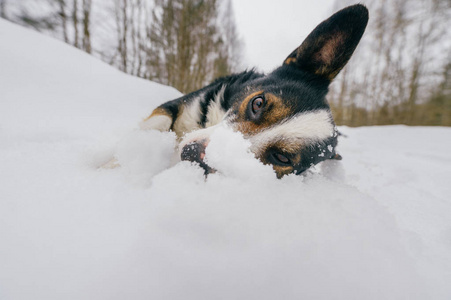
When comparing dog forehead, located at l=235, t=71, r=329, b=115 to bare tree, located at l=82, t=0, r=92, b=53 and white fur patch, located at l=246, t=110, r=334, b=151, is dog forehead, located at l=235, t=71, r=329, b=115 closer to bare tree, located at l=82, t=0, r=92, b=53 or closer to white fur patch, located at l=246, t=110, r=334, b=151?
white fur patch, located at l=246, t=110, r=334, b=151

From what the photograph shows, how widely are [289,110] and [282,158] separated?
0.35 metres

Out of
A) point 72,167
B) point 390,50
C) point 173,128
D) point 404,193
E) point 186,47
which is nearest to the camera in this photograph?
point 72,167

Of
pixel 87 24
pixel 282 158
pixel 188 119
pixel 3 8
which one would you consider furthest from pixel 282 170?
pixel 87 24

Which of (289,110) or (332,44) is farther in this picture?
(332,44)

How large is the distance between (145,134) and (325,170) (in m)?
1.79

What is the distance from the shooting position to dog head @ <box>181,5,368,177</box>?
136 centimetres

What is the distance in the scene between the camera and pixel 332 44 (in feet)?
5.47

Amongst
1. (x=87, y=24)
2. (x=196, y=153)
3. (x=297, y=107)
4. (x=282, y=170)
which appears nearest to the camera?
(x=196, y=153)

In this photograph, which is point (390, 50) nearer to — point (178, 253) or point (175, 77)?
point (175, 77)

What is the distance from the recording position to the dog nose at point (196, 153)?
3.57 ft

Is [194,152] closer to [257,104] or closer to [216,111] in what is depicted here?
[257,104]

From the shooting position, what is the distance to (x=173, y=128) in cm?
207

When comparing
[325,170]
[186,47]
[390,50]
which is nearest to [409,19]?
[390,50]

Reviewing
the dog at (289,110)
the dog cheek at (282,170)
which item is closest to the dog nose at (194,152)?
the dog at (289,110)
